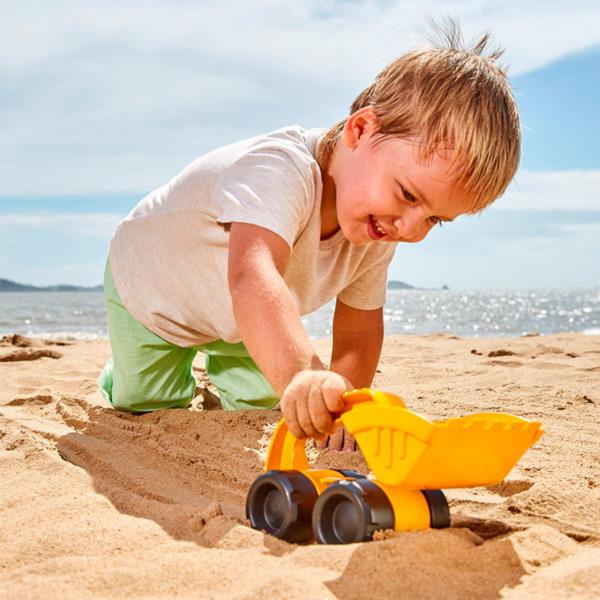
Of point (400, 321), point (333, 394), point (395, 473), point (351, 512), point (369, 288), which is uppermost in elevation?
point (369, 288)

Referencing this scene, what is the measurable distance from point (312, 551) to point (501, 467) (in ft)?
1.22

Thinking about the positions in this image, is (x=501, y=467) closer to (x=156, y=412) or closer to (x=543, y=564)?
(x=543, y=564)

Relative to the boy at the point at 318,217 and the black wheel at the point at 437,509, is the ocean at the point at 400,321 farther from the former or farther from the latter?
the black wheel at the point at 437,509

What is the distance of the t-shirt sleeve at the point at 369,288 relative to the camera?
2.73 m

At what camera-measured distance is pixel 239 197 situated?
198 centimetres

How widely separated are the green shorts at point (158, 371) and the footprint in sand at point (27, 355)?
174 centimetres

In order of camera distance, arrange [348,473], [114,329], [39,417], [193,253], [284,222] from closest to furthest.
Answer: [348,473] < [284,222] < [193,253] < [39,417] < [114,329]

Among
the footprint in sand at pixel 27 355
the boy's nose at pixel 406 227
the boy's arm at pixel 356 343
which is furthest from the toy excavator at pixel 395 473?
the footprint in sand at pixel 27 355

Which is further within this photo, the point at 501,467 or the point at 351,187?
the point at 351,187

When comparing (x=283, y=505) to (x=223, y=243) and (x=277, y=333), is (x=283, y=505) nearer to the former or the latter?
(x=277, y=333)

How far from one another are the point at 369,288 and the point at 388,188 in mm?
927

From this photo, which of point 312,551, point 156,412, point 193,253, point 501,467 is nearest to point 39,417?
point 156,412

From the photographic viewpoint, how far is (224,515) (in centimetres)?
161

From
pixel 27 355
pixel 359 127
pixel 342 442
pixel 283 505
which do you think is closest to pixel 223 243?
pixel 359 127
